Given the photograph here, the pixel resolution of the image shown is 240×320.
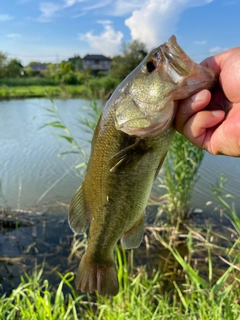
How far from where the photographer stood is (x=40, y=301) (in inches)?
115

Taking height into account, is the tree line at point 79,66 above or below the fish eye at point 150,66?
above

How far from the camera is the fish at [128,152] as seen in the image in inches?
63.0

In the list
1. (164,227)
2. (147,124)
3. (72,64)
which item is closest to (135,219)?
(147,124)

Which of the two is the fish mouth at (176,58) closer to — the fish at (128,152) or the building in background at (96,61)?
the fish at (128,152)

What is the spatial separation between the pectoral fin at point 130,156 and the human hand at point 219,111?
25cm

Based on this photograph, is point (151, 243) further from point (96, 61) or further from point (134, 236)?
point (96, 61)

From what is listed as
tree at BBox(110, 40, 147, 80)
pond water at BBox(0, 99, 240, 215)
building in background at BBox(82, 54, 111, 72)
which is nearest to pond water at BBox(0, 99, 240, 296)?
pond water at BBox(0, 99, 240, 215)

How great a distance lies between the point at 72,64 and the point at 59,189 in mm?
62957

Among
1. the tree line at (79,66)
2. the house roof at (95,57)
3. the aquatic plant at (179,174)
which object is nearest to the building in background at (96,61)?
the house roof at (95,57)

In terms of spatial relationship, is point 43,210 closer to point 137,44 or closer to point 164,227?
point 164,227

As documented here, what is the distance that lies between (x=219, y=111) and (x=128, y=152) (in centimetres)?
53

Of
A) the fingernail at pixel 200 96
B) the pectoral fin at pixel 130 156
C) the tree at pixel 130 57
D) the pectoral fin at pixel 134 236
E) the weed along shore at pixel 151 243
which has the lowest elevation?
the weed along shore at pixel 151 243

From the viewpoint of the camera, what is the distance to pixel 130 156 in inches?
67.9

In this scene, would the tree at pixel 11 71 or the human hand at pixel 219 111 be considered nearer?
the human hand at pixel 219 111
